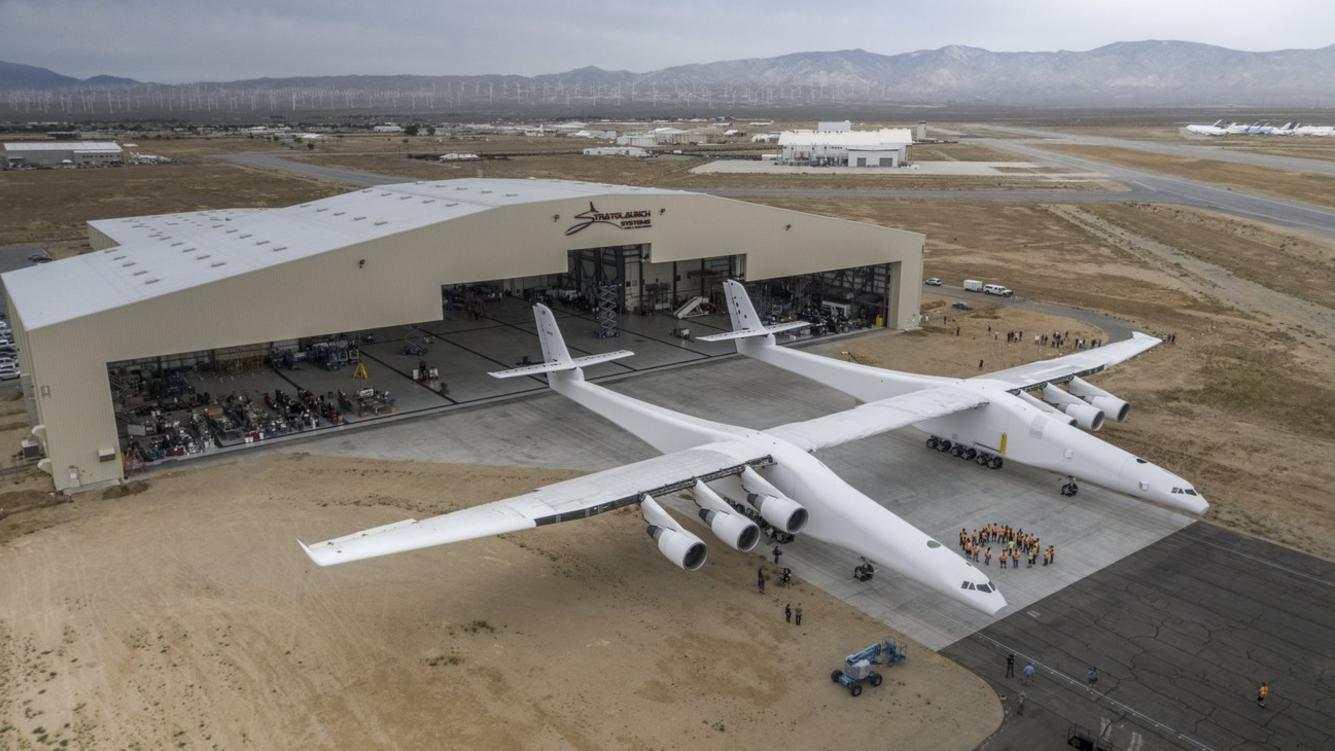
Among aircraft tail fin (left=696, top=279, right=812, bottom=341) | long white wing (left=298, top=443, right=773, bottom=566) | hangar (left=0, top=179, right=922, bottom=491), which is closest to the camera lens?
long white wing (left=298, top=443, right=773, bottom=566)

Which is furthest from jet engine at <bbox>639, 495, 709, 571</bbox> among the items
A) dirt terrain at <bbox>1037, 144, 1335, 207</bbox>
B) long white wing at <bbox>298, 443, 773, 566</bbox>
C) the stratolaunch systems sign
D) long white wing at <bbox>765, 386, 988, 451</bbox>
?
dirt terrain at <bbox>1037, 144, 1335, 207</bbox>

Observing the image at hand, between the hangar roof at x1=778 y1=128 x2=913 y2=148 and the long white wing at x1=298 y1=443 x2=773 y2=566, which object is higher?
the hangar roof at x1=778 y1=128 x2=913 y2=148

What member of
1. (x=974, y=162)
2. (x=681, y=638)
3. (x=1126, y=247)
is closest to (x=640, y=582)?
(x=681, y=638)

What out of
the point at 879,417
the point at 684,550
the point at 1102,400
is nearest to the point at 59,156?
the point at 879,417

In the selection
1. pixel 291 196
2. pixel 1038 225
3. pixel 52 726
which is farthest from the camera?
pixel 291 196

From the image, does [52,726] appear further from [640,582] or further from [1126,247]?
[1126,247]

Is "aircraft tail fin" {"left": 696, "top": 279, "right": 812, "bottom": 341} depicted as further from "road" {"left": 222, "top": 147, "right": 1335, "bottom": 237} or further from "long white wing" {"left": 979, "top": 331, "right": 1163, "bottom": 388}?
"road" {"left": 222, "top": 147, "right": 1335, "bottom": 237}

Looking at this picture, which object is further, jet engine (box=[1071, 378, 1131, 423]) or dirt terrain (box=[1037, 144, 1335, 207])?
dirt terrain (box=[1037, 144, 1335, 207])
